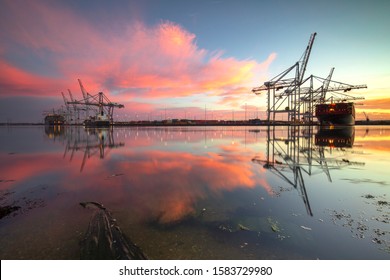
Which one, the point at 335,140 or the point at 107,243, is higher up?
the point at 335,140

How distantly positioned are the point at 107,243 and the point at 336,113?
93.5m

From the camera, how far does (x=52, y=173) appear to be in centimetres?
1122

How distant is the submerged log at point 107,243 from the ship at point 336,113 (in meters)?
92.9

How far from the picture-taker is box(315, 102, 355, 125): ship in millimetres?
78000

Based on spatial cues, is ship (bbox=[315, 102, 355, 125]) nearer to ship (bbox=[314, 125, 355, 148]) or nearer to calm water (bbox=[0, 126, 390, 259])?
ship (bbox=[314, 125, 355, 148])

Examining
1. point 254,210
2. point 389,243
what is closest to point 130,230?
Answer: point 254,210

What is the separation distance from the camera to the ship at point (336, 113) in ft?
256

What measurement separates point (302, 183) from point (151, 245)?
7.25 metres

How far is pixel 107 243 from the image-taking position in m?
4.51

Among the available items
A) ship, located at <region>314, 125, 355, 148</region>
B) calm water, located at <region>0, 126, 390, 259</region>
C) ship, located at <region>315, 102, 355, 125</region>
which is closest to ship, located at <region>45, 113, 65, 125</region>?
ship, located at <region>315, 102, 355, 125</region>

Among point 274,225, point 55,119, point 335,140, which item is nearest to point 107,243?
point 274,225

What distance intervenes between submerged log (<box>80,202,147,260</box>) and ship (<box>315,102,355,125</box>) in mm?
92892

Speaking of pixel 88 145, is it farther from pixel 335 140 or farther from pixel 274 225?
pixel 335 140

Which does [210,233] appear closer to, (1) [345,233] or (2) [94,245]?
(2) [94,245]
